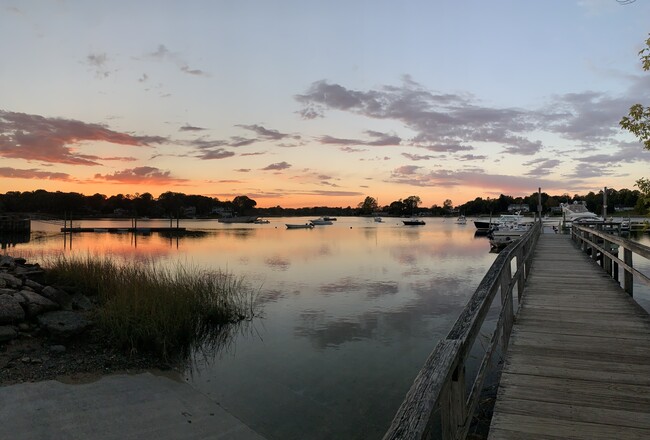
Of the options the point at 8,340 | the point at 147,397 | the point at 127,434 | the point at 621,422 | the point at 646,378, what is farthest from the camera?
the point at 8,340

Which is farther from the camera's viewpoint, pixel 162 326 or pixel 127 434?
pixel 162 326

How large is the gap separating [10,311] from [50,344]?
4.78 feet

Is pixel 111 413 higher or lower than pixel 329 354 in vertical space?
higher

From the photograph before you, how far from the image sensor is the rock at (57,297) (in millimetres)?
12300

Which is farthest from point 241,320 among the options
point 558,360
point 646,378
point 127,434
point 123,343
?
point 646,378

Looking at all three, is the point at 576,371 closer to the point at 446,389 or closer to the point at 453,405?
the point at 453,405

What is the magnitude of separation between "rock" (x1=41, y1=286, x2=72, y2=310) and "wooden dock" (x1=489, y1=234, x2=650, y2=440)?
1191 centimetres

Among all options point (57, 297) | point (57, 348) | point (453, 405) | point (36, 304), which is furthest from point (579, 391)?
point (57, 297)

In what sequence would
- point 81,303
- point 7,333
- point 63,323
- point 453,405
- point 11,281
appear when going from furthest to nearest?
point 81,303
point 11,281
point 63,323
point 7,333
point 453,405

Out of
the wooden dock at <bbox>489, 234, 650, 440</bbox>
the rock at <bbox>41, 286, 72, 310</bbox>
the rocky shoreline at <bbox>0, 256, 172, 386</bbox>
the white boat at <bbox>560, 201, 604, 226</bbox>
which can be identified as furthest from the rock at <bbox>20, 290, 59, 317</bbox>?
the white boat at <bbox>560, 201, 604, 226</bbox>

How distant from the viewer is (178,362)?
9.86 m

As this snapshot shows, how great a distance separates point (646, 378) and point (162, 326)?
388 inches

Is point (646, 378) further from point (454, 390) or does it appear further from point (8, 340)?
point (8, 340)

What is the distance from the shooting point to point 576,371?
194 inches
